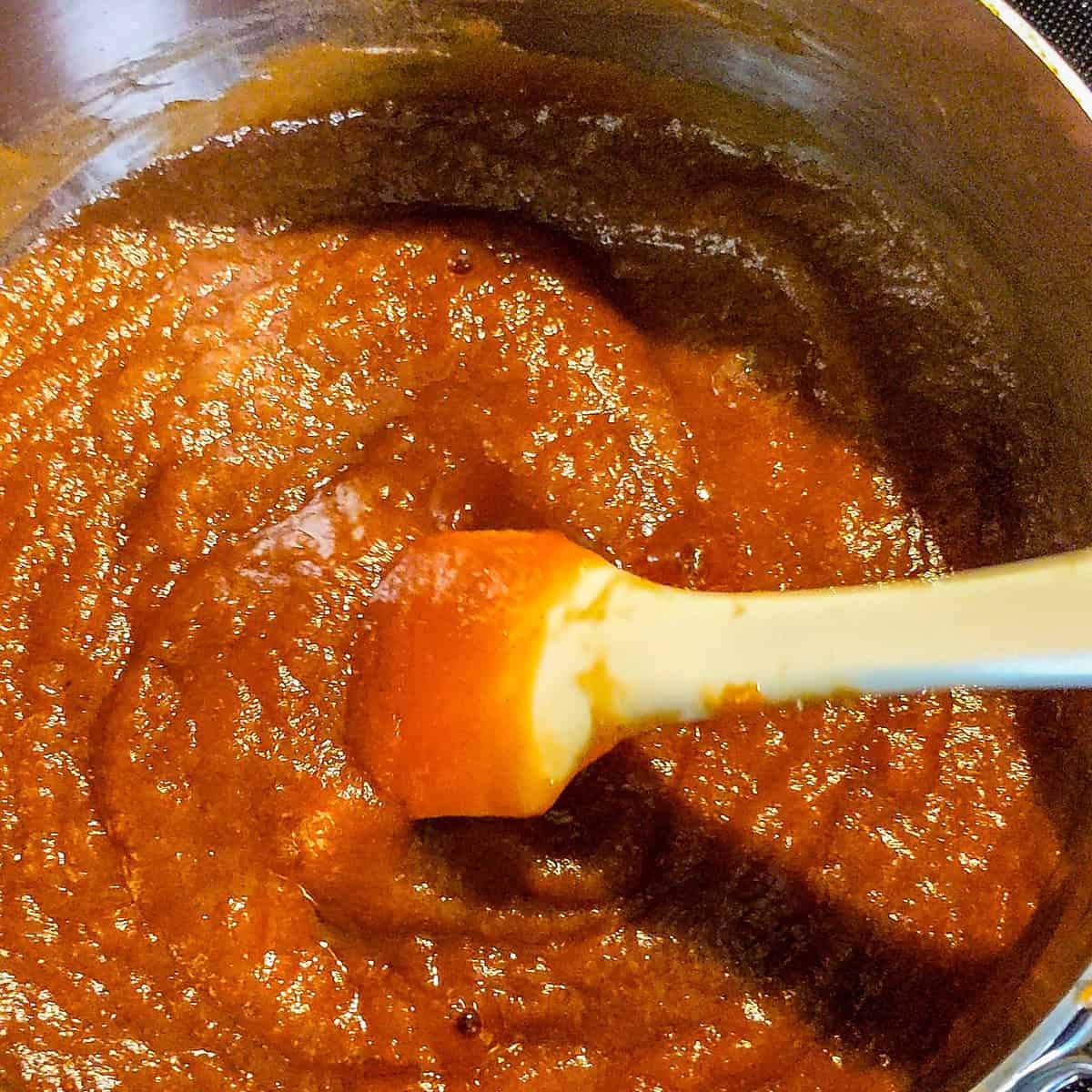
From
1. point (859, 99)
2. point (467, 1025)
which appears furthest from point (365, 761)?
point (859, 99)

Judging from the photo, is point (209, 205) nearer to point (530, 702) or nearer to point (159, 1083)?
point (530, 702)

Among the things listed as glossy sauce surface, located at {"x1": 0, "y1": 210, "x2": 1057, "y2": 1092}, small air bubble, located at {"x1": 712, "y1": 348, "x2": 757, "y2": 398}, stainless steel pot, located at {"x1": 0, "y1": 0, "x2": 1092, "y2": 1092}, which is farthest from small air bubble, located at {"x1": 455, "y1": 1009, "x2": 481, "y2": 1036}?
small air bubble, located at {"x1": 712, "y1": 348, "x2": 757, "y2": 398}

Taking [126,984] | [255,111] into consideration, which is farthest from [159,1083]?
[255,111]

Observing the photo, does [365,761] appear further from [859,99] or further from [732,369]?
[859,99]

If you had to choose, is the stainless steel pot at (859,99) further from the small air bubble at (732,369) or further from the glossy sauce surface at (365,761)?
the small air bubble at (732,369)

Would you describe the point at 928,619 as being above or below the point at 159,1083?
above

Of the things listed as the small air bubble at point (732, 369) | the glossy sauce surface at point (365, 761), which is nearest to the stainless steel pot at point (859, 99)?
the glossy sauce surface at point (365, 761)
